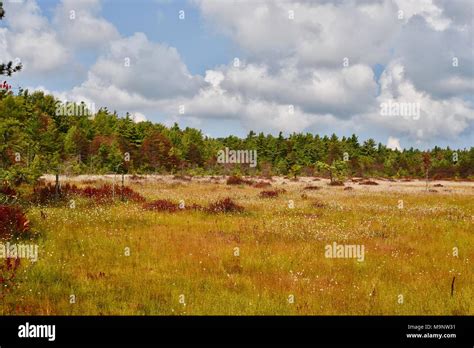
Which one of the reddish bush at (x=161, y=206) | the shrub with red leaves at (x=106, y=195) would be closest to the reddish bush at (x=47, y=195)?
the shrub with red leaves at (x=106, y=195)

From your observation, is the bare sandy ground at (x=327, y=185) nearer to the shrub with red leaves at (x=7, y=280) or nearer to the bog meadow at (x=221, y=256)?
the bog meadow at (x=221, y=256)

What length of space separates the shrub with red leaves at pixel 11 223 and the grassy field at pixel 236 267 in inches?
25.2

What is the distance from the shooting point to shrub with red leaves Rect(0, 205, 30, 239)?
11.4 m

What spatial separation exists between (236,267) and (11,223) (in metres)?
6.71

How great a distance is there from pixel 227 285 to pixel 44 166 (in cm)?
1406

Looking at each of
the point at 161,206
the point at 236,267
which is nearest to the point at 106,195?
the point at 161,206

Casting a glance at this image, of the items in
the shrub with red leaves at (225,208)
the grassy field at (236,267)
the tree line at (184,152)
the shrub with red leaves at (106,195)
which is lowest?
the grassy field at (236,267)

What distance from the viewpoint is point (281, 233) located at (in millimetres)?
13773

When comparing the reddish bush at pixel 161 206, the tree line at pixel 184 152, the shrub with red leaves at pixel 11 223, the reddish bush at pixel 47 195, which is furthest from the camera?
the tree line at pixel 184 152

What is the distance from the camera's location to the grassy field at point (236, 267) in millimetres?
7254

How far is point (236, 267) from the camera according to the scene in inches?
382

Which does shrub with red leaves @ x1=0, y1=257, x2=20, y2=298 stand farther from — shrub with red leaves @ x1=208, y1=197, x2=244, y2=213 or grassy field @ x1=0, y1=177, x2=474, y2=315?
shrub with red leaves @ x1=208, y1=197, x2=244, y2=213

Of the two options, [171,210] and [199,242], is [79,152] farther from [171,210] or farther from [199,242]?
[199,242]
